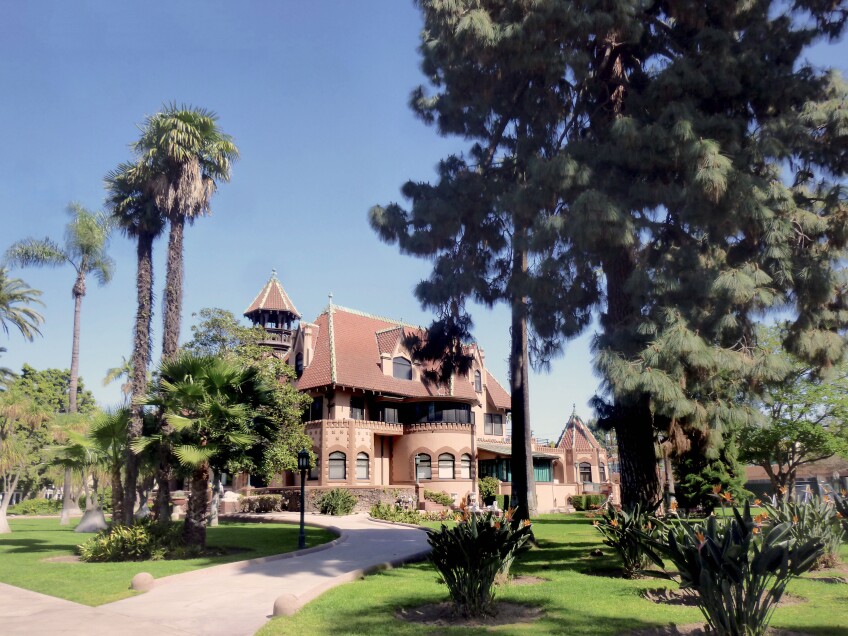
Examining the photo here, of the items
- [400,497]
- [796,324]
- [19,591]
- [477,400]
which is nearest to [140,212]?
[19,591]

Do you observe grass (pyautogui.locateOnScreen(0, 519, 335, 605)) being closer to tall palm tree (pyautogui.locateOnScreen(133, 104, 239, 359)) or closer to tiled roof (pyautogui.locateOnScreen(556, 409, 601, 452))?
tall palm tree (pyautogui.locateOnScreen(133, 104, 239, 359))

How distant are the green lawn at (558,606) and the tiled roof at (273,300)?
3176cm

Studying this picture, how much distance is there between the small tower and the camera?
43812 millimetres

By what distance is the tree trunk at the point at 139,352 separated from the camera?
18000 mm

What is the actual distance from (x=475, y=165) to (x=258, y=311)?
95.8ft

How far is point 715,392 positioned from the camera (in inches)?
570

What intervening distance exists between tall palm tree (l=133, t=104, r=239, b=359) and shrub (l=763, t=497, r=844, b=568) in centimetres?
1523

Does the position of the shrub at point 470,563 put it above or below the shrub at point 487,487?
above

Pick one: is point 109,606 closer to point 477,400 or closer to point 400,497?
point 400,497

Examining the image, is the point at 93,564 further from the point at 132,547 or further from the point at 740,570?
the point at 740,570

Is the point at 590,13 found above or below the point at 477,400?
above

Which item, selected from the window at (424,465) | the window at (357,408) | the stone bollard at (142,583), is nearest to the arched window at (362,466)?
the window at (357,408)

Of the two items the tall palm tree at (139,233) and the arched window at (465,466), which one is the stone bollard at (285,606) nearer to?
the tall palm tree at (139,233)

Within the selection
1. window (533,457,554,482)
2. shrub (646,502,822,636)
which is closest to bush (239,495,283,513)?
window (533,457,554,482)
